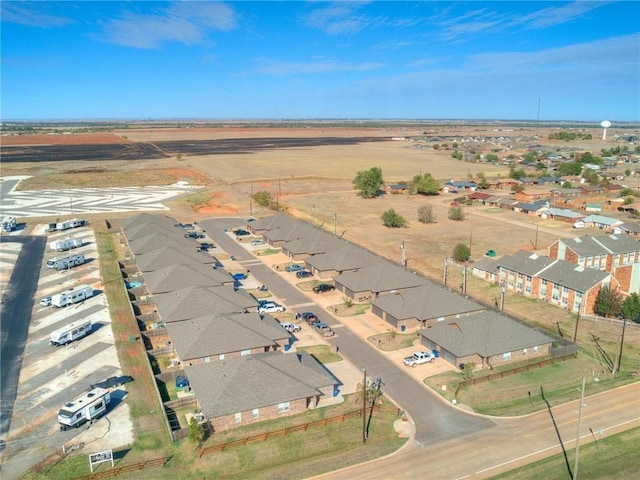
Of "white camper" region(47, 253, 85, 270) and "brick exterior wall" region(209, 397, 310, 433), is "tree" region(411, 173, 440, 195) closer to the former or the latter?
"white camper" region(47, 253, 85, 270)

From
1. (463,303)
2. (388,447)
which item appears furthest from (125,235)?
(388,447)

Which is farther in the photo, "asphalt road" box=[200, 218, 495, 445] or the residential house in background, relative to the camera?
the residential house in background

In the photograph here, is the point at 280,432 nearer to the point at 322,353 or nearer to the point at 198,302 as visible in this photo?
the point at 322,353

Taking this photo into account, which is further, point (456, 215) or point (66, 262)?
point (456, 215)

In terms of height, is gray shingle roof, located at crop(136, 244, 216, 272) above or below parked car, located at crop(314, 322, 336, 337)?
above

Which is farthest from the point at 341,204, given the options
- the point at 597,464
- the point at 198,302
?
the point at 597,464

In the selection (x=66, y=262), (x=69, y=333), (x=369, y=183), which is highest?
(x=369, y=183)

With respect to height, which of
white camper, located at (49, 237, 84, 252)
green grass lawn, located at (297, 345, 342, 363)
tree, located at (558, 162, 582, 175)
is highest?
tree, located at (558, 162, 582, 175)

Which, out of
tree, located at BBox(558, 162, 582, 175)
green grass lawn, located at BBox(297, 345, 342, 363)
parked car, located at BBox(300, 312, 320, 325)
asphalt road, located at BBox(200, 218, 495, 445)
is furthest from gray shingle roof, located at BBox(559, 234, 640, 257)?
tree, located at BBox(558, 162, 582, 175)
